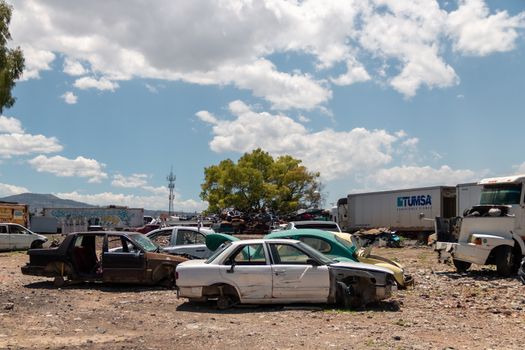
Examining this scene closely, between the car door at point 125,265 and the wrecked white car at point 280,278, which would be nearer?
the wrecked white car at point 280,278

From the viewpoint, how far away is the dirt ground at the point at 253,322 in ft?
26.0

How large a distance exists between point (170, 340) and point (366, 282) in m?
4.07

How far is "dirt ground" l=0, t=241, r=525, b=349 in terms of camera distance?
7.94 m

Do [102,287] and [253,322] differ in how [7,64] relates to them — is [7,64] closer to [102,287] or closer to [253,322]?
[102,287]

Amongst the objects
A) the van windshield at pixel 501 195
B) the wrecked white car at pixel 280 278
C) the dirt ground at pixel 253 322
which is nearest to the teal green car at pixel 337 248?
the dirt ground at pixel 253 322

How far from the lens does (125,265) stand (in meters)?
13.8

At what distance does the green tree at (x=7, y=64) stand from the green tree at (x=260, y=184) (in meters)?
43.0

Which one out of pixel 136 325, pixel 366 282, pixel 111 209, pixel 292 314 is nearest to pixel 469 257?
pixel 366 282

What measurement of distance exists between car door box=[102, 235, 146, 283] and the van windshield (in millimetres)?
10381

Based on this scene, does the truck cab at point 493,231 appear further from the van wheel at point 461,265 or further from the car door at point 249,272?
the car door at point 249,272

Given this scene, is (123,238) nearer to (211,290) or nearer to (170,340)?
(211,290)

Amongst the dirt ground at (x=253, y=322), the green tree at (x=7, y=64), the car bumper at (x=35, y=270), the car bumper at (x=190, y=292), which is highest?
the green tree at (x=7, y=64)

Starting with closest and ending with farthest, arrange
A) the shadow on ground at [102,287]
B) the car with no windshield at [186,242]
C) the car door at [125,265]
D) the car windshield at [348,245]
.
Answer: the car windshield at [348,245] < the car door at [125,265] < the shadow on ground at [102,287] < the car with no windshield at [186,242]

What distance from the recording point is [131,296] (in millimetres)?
12992
